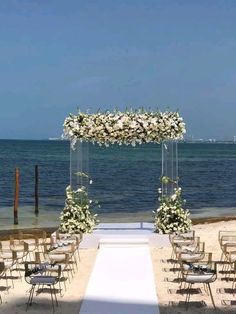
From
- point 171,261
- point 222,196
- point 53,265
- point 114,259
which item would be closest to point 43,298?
point 53,265

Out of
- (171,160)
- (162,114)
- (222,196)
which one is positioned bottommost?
(222,196)

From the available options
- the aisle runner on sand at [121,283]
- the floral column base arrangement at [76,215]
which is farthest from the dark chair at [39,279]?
the floral column base arrangement at [76,215]

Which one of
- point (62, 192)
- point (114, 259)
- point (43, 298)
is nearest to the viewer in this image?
point (43, 298)

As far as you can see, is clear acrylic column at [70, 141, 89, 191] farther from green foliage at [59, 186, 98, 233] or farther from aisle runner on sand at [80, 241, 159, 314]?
aisle runner on sand at [80, 241, 159, 314]

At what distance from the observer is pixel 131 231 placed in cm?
1941

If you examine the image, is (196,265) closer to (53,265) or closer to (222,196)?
(53,265)

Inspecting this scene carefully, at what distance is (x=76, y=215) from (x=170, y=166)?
126 inches

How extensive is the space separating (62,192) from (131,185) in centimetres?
881

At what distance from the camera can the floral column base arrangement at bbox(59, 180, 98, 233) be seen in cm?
1875

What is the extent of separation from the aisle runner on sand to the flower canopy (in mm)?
3293

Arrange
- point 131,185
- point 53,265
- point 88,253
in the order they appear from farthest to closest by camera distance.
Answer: point 131,185, point 88,253, point 53,265

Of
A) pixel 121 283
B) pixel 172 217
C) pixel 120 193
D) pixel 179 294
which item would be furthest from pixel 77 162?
pixel 120 193

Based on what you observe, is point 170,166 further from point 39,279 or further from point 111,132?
point 39,279

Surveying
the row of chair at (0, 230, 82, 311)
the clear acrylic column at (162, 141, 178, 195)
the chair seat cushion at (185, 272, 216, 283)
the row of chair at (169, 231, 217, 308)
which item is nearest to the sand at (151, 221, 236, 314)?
the row of chair at (169, 231, 217, 308)
